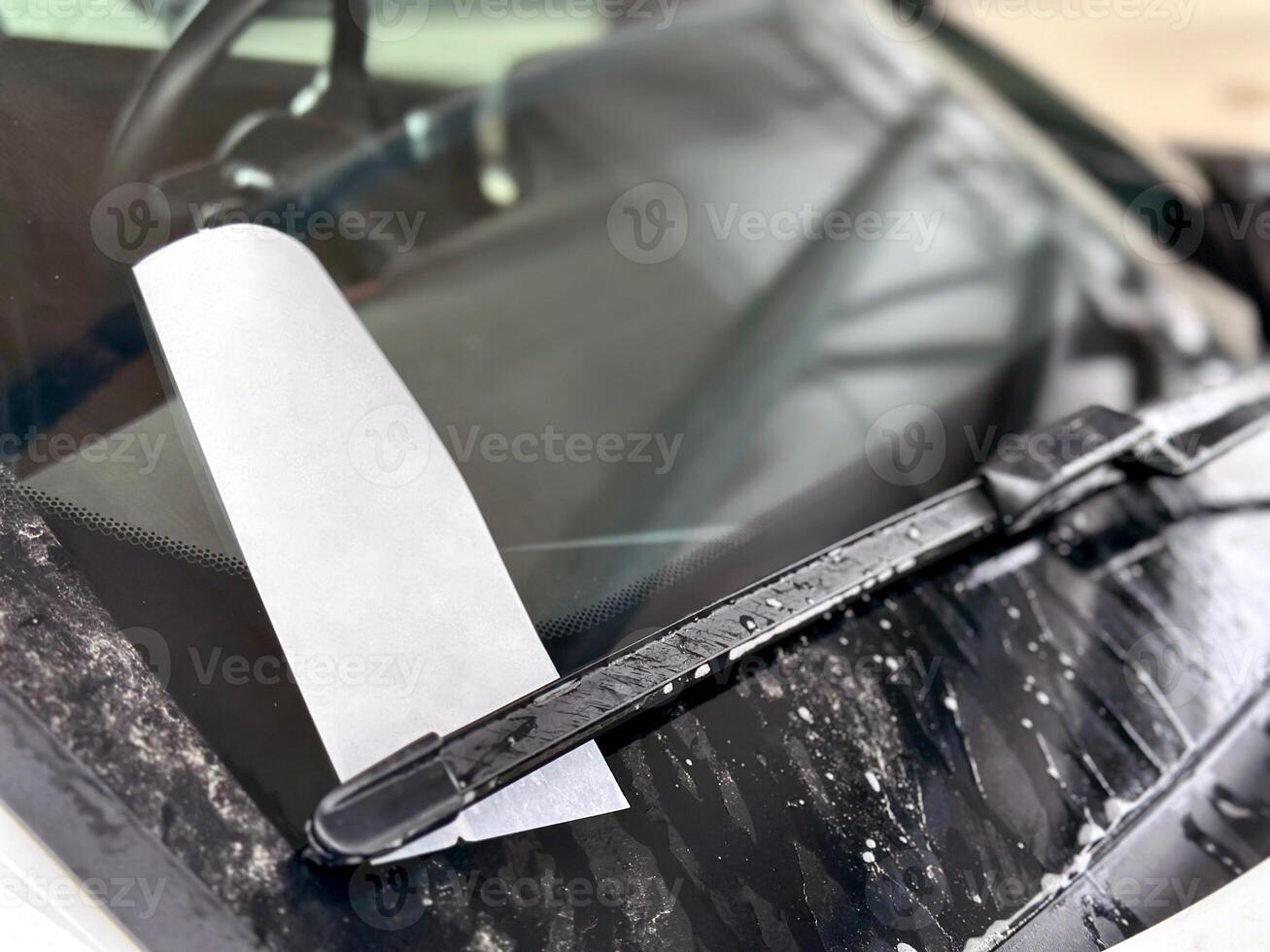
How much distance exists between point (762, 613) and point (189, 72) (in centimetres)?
94

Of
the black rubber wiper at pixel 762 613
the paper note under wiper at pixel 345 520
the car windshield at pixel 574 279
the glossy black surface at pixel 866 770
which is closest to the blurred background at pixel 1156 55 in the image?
the car windshield at pixel 574 279

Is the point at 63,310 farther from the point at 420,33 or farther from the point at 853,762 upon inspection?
the point at 853,762

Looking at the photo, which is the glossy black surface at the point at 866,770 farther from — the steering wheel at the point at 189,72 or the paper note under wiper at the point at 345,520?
the steering wheel at the point at 189,72

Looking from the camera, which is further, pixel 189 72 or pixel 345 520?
pixel 189 72

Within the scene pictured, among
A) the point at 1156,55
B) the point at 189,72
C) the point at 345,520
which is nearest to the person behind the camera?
the point at 345,520

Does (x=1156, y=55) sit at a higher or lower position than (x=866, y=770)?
higher

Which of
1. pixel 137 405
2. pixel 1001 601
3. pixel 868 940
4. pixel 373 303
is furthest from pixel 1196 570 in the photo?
pixel 137 405

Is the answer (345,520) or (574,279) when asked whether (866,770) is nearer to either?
(345,520)

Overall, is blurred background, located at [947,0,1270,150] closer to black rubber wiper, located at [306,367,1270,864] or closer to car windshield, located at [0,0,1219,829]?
car windshield, located at [0,0,1219,829]

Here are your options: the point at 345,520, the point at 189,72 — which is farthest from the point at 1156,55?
the point at 345,520

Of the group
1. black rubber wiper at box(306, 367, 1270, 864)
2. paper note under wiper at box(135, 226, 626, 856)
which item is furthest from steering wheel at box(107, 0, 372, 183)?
black rubber wiper at box(306, 367, 1270, 864)

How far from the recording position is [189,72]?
1129mm

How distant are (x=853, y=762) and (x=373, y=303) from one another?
690 mm

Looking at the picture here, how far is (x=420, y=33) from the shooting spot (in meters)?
1.35
